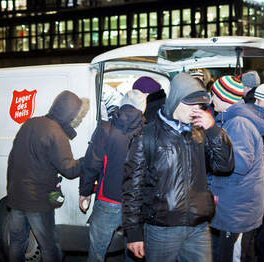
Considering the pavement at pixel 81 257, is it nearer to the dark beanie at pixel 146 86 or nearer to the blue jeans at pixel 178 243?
the dark beanie at pixel 146 86

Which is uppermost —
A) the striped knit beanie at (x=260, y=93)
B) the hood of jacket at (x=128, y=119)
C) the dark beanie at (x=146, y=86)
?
the dark beanie at (x=146, y=86)

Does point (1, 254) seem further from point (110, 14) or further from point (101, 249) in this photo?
point (110, 14)

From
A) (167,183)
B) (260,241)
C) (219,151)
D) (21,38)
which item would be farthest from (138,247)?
(21,38)

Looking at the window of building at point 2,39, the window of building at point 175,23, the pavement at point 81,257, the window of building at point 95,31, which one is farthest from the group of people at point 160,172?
the window of building at point 2,39

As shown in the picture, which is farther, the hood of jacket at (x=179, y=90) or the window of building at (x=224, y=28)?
the window of building at (x=224, y=28)

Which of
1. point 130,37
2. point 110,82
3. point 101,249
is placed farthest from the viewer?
point 130,37

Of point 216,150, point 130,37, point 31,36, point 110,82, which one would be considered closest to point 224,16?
point 130,37

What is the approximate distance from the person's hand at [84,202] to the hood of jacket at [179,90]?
1.50 metres

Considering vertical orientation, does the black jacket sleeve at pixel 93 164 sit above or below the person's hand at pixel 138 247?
above

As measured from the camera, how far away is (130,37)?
48250 millimetres

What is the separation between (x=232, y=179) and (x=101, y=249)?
1.34 metres

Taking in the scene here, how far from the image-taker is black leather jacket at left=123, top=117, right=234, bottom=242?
11.6ft

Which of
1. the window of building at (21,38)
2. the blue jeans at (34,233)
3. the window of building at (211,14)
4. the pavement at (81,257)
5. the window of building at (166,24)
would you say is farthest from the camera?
the window of building at (21,38)

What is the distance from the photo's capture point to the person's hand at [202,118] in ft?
11.8
